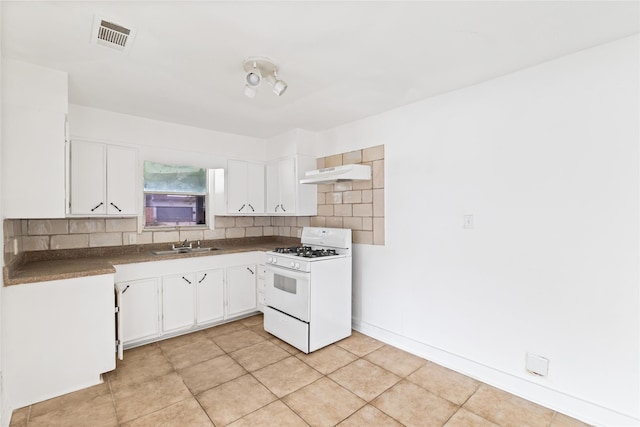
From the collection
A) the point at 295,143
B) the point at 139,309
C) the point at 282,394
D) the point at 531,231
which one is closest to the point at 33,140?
the point at 139,309

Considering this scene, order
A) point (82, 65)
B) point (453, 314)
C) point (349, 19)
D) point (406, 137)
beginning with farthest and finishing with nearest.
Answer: point (406, 137)
point (453, 314)
point (82, 65)
point (349, 19)

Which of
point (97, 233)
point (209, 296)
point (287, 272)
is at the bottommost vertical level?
point (209, 296)

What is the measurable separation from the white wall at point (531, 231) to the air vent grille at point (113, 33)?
2405 mm

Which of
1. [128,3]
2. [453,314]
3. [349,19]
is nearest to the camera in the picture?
[128,3]

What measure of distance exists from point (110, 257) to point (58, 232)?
53cm

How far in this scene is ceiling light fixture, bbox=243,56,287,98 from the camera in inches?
85.1

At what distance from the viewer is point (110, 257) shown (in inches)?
129

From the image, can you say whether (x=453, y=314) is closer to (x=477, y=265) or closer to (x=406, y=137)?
(x=477, y=265)

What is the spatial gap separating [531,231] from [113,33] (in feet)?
10.4

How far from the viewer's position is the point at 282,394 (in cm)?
233

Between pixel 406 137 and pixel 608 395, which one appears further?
pixel 406 137

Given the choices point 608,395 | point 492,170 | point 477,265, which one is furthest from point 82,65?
point 608,395

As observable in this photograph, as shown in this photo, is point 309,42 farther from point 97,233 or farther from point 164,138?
point 97,233

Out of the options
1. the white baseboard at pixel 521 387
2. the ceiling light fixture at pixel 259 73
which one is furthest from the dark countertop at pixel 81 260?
the white baseboard at pixel 521 387
